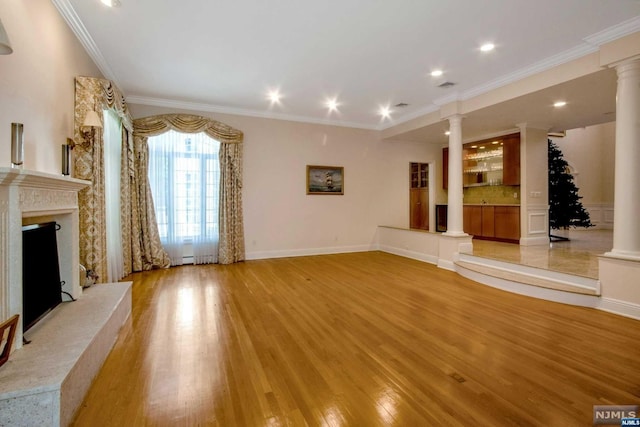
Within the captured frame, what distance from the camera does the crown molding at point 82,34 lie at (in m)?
2.70

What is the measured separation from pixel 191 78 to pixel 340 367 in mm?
4358

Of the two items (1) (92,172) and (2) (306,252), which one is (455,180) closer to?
(2) (306,252)

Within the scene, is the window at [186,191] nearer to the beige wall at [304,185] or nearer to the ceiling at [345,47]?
the beige wall at [304,185]

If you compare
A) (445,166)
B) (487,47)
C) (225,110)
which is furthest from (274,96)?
(445,166)

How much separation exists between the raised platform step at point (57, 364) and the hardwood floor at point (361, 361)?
0.14 m

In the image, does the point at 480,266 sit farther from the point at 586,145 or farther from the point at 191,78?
the point at 586,145

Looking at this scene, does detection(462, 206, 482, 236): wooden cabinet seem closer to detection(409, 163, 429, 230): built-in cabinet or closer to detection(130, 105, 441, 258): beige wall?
detection(409, 163, 429, 230): built-in cabinet

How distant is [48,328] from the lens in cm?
204

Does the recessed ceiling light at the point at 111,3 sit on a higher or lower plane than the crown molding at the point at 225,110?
lower

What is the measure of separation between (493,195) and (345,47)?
585 cm

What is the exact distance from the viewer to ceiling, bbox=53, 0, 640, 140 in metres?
2.78

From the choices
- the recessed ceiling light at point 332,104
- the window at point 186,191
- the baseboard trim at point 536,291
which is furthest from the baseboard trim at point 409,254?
the window at point 186,191

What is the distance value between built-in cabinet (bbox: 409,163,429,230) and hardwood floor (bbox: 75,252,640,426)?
4.15 m

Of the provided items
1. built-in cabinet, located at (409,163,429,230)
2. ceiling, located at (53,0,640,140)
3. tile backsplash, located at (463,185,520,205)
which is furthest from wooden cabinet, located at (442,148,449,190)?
ceiling, located at (53,0,640,140)
